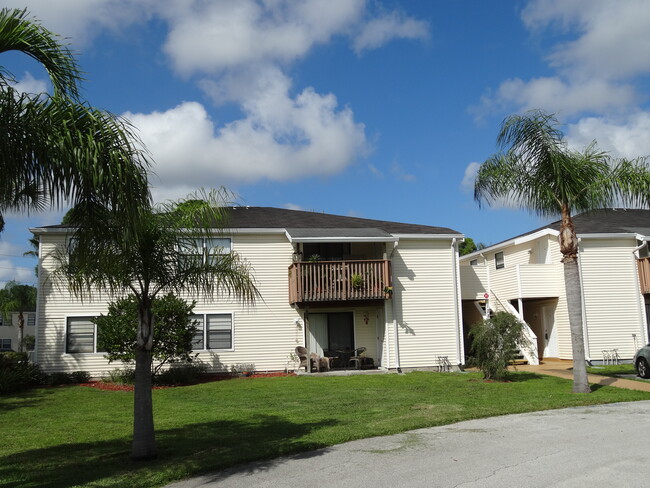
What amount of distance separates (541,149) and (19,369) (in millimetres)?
16585

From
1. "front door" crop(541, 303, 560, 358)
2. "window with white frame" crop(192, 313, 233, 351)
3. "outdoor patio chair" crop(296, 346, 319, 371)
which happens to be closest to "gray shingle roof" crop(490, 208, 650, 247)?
"front door" crop(541, 303, 560, 358)

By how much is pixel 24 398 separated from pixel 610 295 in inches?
797

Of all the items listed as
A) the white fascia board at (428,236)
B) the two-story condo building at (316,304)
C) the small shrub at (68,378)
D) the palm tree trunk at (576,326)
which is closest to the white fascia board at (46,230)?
the two-story condo building at (316,304)

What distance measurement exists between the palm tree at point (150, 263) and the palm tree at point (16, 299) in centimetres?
3040

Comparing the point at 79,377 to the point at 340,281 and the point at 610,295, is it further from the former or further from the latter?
the point at 610,295

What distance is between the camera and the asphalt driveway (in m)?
6.98

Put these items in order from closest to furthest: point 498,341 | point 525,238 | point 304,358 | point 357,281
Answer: point 498,341
point 357,281
point 304,358
point 525,238

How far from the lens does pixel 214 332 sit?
→ 835 inches

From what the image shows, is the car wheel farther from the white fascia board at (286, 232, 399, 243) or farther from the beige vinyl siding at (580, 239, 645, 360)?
the white fascia board at (286, 232, 399, 243)

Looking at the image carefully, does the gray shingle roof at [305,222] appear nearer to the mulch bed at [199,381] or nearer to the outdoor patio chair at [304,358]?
the outdoor patio chair at [304,358]

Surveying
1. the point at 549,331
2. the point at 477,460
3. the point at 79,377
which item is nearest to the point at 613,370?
the point at 549,331

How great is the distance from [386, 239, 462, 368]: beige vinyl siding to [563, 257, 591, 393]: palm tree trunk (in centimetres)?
768

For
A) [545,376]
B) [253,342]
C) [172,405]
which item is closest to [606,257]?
[545,376]

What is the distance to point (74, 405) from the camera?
1470cm
